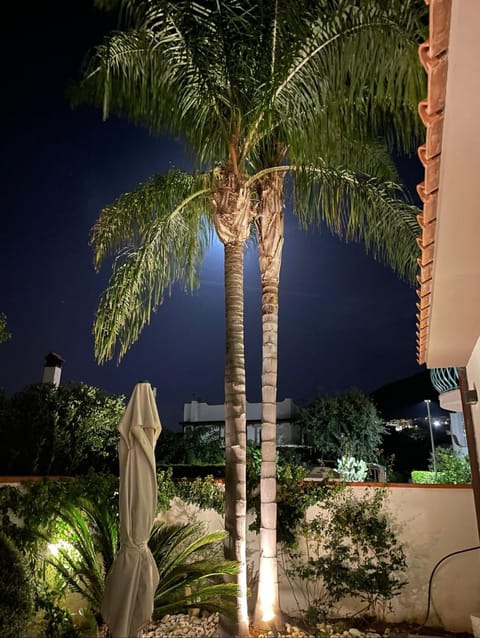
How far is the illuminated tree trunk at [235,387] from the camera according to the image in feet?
20.4

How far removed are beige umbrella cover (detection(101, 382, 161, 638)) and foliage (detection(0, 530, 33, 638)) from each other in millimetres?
872

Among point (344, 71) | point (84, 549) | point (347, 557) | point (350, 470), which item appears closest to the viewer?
point (344, 71)

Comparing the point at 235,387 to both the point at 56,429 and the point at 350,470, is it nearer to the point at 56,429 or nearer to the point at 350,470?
the point at 56,429

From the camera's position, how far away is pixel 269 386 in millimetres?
7383

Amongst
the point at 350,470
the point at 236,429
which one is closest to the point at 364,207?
the point at 236,429

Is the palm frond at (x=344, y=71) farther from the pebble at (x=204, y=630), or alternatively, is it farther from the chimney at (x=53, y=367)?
the chimney at (x=53, y=367)

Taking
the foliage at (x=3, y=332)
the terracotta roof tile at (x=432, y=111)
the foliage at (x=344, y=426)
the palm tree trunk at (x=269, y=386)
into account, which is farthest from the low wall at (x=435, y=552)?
the foliage at (x=344, y=426)

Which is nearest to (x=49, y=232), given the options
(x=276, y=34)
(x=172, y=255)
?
(x=172, y=255)

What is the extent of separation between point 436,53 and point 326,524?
679 centimetres

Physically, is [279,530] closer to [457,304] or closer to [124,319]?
[124,319]

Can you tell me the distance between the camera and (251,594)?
7.27 m

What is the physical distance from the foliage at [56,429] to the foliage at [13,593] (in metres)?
9.05

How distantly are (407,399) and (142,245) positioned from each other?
115 ft

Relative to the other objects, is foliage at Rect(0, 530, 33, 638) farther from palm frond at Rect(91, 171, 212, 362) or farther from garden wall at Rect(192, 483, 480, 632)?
garden wall at Rect(192, 483, 480, 632)
